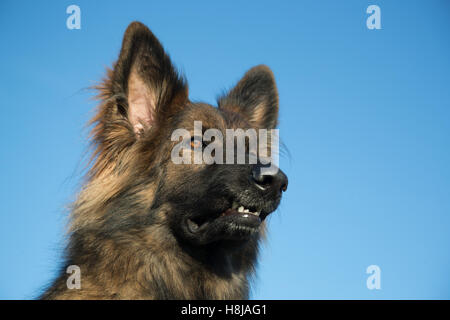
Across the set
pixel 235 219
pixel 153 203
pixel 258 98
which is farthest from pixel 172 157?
pixel 258 98

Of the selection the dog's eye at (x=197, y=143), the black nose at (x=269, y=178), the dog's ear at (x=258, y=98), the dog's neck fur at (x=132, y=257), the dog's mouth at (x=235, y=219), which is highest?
the dog's ear at (x=258, y=98)

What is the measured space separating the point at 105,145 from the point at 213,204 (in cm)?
195

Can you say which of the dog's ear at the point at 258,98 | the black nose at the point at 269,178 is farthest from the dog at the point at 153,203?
the dog's ear at the point at 258,98

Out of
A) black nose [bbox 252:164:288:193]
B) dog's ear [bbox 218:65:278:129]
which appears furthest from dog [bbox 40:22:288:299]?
dog's ear [bbox 218:65:278:129]

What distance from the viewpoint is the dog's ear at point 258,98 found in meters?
9.60

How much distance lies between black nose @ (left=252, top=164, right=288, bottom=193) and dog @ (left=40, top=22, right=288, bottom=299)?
1 centimetres

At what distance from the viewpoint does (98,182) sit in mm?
7559

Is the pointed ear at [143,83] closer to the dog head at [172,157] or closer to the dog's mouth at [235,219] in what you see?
the dog head at [172,157]

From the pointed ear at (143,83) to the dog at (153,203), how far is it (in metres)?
0.02

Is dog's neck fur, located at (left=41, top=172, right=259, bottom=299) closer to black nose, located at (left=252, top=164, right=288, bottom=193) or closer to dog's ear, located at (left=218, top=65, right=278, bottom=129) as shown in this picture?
black nose, located at (left=252, top=164, right=288, bottom=193)

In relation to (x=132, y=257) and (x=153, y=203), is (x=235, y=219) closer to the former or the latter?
(x=153, y=203)
